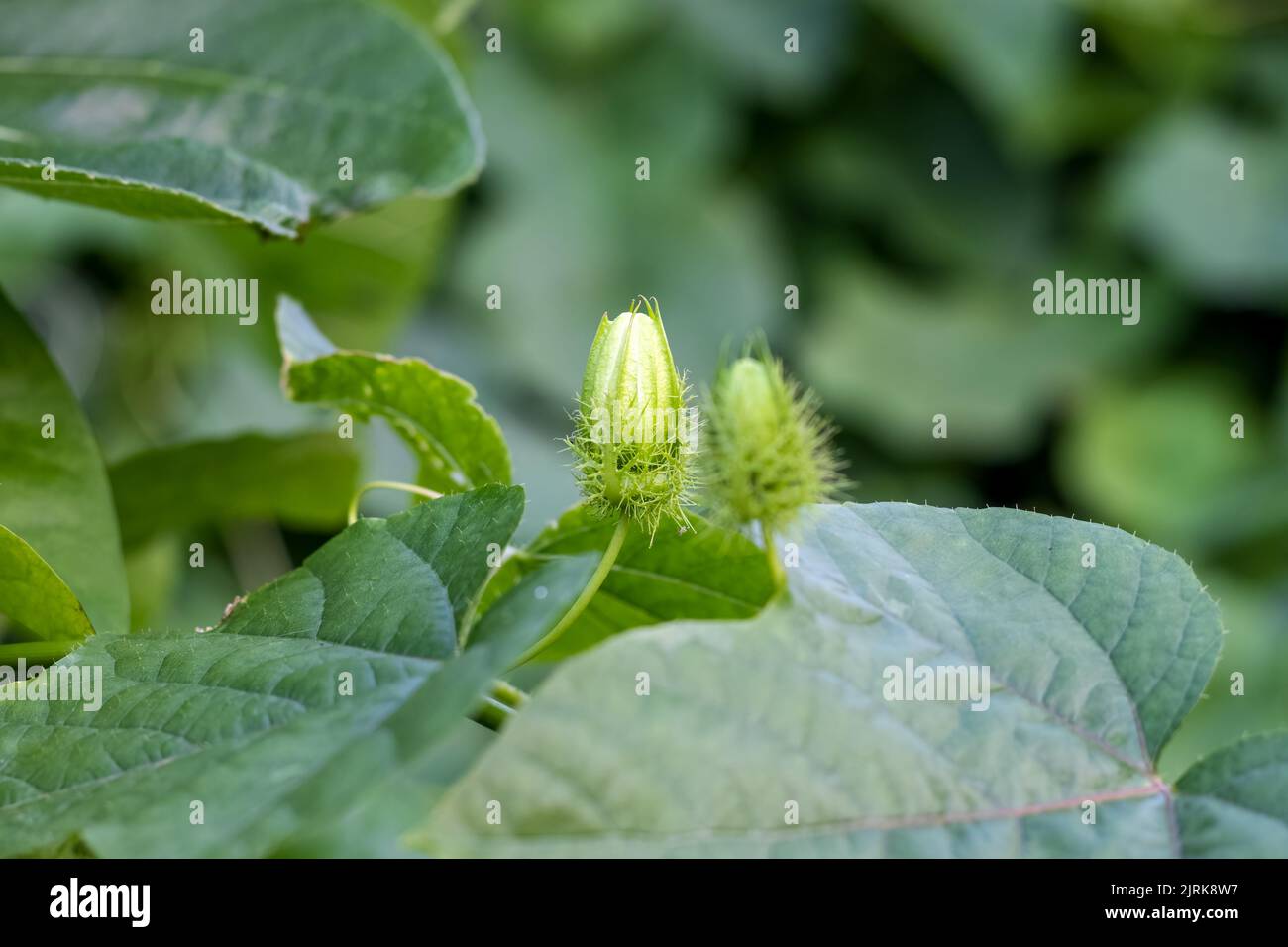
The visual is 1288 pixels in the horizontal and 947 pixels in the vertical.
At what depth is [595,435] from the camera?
19.8 inches

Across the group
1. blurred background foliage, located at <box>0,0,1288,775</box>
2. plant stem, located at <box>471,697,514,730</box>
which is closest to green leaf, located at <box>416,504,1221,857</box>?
plant stem, located at <box>471,697,514,730</box>

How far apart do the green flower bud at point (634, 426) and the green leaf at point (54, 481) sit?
1.07ft

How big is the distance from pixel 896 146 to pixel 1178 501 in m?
1.01

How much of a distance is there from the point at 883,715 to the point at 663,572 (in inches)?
7.3

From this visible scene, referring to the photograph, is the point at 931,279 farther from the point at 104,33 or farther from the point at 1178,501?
the point at 104,33

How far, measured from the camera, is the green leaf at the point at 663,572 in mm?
579

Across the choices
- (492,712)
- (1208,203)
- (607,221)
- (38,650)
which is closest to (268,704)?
(492,712)

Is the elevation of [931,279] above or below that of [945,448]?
above

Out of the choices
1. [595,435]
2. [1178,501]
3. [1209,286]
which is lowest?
[595,435]

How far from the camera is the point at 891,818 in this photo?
1.39ft

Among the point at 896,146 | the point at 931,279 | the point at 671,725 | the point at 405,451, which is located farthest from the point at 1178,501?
the point at 671,725

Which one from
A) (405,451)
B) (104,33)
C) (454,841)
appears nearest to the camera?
(454,841)

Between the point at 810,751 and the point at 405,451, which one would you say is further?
the point at 405,451
